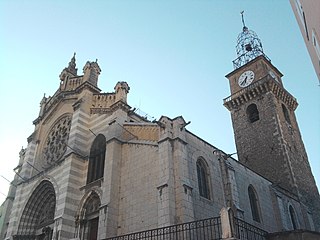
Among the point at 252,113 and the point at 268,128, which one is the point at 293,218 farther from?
the point at 252,113

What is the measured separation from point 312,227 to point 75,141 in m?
18.8

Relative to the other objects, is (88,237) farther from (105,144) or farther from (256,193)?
(256,193)

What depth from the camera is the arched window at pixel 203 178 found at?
17328 mm

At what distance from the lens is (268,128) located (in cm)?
2995

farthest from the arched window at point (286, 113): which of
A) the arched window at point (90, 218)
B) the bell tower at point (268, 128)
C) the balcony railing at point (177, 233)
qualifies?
the arched window at point (90, 218)

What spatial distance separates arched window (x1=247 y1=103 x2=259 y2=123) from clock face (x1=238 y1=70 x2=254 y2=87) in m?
2.53

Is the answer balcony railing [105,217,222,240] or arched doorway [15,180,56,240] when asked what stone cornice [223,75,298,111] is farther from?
arched doorway [15,180,56,240]

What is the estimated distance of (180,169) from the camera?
15781 mm

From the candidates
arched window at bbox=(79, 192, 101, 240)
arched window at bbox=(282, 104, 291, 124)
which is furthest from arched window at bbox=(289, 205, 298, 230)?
arched window at bbox=(79, 192, 101, 240)

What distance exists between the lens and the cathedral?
52.0ft

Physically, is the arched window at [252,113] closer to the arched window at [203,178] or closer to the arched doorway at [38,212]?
the arched window at [203,178]

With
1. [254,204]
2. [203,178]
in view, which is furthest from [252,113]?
[203,178]

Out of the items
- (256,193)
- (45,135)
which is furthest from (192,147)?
(45,135)

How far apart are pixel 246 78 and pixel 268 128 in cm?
694
